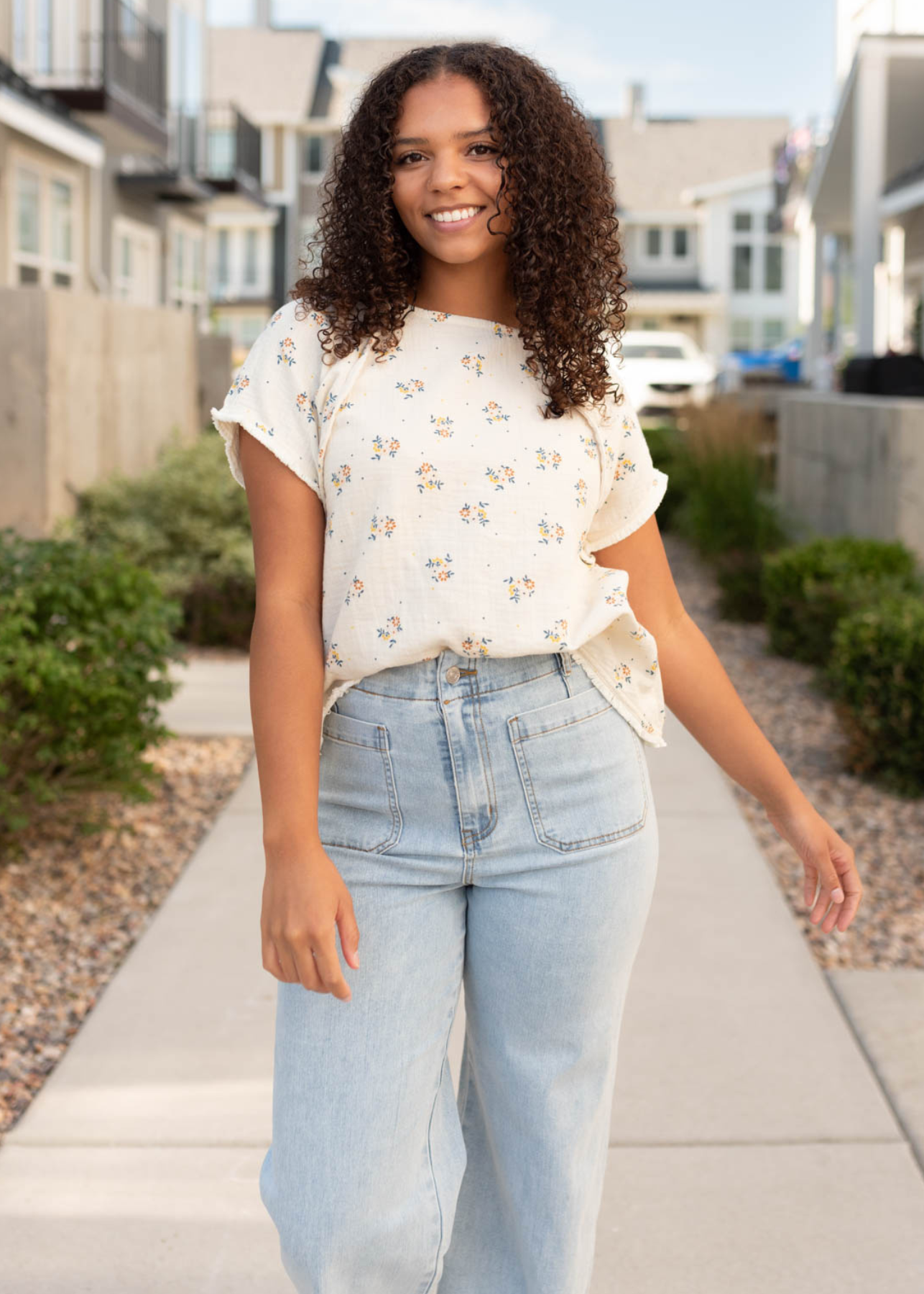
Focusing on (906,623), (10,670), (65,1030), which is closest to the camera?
(65,1030)

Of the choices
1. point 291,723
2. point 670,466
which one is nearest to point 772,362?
point 670,466

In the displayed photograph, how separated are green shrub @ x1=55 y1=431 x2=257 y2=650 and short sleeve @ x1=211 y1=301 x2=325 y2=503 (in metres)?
5.98

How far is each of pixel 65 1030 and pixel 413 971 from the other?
1989 millimetres

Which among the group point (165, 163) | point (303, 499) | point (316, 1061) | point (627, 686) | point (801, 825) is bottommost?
point (316, 1061)

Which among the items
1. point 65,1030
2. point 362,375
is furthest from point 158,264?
point 362,375

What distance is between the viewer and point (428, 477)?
171 cm

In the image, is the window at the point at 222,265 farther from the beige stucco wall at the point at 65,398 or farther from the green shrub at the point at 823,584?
the green shrub at the point at 823,584

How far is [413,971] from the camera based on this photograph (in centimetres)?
172

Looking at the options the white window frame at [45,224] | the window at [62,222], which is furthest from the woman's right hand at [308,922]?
the window at [62,222]

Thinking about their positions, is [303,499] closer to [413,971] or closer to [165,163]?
[413,971]

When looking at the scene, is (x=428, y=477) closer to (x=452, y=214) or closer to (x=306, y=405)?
(x=306, y=405)

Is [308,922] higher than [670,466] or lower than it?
lower

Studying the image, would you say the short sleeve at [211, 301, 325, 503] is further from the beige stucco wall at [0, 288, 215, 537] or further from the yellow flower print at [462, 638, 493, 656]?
the beige stucco wall at [0, 288, 215, 537]

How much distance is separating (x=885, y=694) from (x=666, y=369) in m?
23.7
